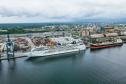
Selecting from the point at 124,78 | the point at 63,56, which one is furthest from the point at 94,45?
the point at 124,78

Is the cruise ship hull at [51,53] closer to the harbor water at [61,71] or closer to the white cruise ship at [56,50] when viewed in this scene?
the white cruise ship at [56,50]

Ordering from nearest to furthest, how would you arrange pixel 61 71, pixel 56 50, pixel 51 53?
pixel 61 71 < pixel 51 53 < pixel 56 50

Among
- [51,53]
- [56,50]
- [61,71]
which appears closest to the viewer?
[61,71]

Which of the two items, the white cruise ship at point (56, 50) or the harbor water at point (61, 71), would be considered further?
the white cruise ship at point (56, 50)

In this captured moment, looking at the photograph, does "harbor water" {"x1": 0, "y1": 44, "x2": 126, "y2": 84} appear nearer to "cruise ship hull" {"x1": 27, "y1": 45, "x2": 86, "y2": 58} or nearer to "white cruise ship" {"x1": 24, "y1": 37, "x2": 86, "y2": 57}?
"cruise ship hull" {"x1": 27, "y1": 45, "x2": 86, "y2": 58}

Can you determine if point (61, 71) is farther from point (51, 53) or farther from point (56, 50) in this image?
point (56, 50)

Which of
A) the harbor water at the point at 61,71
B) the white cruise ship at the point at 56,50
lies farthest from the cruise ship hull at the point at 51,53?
the harbor water at the point at 61,71

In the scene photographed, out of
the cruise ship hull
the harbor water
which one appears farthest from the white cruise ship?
the harbor water

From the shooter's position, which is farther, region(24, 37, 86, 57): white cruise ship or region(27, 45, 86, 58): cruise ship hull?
region(24, 37, 86, 57): white cruise ship

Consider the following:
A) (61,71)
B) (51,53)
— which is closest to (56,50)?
(51,53)
